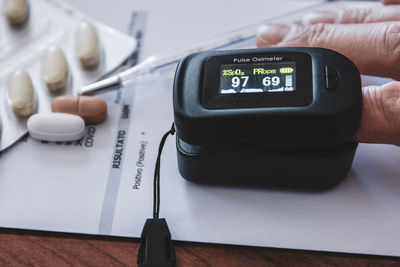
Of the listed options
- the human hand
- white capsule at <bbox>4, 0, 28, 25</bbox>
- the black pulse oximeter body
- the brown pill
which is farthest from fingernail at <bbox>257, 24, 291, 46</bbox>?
white capsule at <bbox>4, 0, 28, 25</bbox>

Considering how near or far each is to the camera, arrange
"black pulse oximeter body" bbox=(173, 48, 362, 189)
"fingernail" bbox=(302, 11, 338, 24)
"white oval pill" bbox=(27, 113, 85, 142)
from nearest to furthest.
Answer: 1. "black pulse oximeter body" bbox=(173, 48, 362, 189)
2. "white oval pill" bbox=(27, 113, 85, 142)
3. "fingernail" bbox=(302, 11, 338, 24)

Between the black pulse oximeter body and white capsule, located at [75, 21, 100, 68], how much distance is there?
226 millimetres

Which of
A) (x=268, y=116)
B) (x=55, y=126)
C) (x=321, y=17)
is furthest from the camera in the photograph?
(x=321, y=17)

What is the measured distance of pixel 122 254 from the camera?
513 mm

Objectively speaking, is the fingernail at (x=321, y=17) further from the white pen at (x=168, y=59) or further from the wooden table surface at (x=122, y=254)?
the wooden table surface at (x=122, y=254)

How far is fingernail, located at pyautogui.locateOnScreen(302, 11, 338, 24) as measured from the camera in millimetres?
707

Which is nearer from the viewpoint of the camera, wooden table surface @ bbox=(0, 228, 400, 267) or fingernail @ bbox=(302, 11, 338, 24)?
wooden table surface @ bbox=(0, 228, 400, 267)

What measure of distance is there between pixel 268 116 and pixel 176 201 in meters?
0.17

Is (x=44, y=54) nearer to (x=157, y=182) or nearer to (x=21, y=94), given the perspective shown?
(x=21, y=94)

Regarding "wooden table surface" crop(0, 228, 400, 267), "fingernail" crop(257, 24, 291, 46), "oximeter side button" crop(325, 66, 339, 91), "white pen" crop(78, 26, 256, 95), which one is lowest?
"wooden table surface" crop(0, 228, 400, 267)

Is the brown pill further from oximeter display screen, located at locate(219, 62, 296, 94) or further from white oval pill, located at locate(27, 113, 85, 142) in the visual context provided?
oximeter display screen, located at locate(219, 62, 296, 94)

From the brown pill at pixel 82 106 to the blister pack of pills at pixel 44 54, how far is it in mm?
33

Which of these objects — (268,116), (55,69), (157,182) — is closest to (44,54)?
(55,69)

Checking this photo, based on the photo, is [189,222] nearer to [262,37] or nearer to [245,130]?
[245,130]
